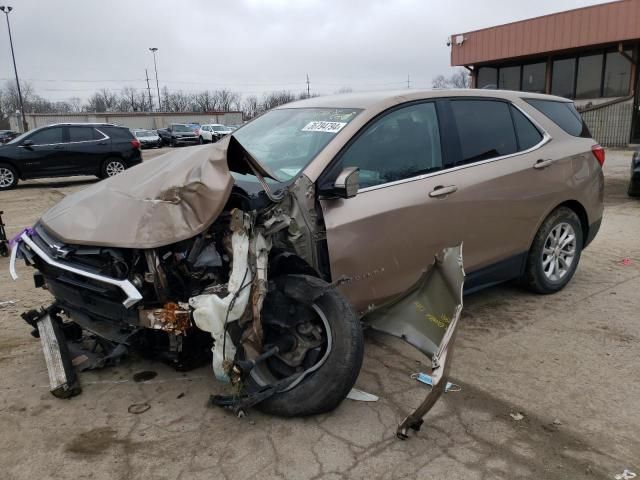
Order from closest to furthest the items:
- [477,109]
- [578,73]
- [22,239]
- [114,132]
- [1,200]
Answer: [22,239], [477,109], [1,200], [114,132], [578,73]

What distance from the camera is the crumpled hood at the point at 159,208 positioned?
9.08 feet

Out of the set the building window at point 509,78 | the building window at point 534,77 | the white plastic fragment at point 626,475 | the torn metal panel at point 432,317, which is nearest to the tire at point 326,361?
the torn metal panel at point 432,317

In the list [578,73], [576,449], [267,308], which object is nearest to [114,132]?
[267,308]

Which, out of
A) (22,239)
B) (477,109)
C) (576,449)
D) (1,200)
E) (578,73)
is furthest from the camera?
(578,73)

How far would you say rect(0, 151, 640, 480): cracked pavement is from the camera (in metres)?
2.51

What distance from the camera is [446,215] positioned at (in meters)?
3.67

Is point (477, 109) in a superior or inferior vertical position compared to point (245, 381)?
superior

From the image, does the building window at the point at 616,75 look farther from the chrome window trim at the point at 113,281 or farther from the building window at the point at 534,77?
the chrome window trim at the point at 113,281

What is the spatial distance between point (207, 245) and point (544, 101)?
137 inches

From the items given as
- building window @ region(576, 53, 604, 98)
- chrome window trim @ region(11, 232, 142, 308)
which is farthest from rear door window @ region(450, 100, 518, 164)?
building window @ region(576, 53, 604, 98)

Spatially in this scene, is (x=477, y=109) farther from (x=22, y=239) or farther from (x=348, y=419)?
(x=22, y=239)

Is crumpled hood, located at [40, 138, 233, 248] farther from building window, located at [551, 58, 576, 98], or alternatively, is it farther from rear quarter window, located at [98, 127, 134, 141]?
building window, located at [551, 58, 576, 98]

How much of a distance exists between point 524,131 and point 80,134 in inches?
526

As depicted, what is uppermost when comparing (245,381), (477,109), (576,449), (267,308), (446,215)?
(477,109)
